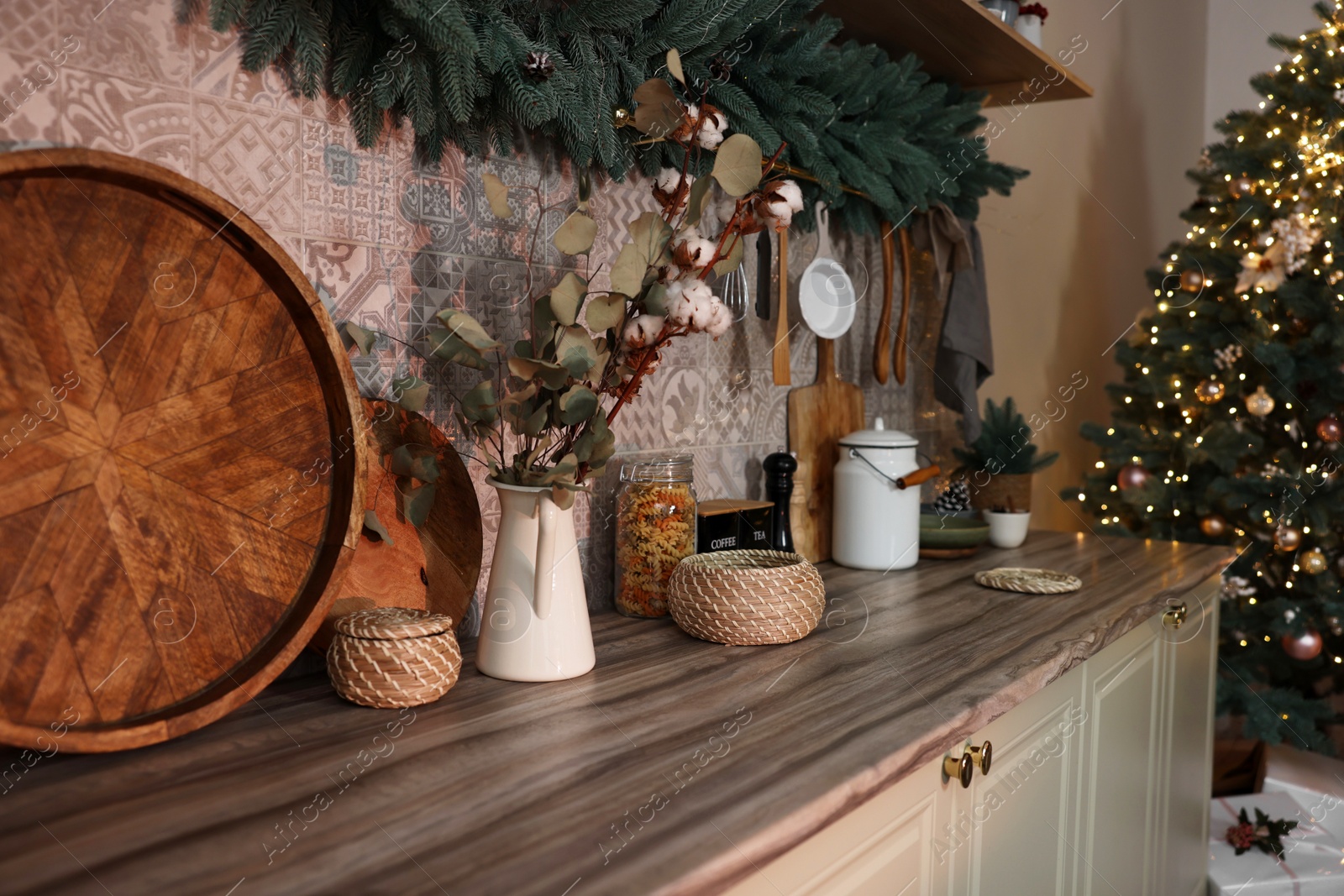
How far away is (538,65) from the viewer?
0.99m

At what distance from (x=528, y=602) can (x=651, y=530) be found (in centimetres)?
30

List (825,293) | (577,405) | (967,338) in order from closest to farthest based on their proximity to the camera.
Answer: (577,405) < (825,293) < (967,338)

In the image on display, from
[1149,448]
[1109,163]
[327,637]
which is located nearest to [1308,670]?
[1149,448]

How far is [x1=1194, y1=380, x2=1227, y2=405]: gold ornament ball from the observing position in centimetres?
252

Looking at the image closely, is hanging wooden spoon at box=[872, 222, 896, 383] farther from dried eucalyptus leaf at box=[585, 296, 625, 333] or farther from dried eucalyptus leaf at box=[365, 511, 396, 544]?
dried eucalyptus leaf at box=[365, 511, 396, 544]

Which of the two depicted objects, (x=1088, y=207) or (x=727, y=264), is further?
(x=1088, y=207)

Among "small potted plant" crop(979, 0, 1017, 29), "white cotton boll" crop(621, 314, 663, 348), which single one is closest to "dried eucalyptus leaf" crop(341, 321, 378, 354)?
"white cotton boll" crop(621, 314, 663, 348)

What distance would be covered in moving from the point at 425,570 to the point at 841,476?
2.58 feet

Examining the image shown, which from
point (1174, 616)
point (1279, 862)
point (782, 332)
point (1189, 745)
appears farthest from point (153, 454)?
point (1279, 862)

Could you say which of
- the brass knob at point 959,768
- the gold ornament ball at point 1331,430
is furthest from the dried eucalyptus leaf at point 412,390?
the gold ornament ball at point 1331,430

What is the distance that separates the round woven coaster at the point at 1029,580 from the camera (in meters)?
1.36

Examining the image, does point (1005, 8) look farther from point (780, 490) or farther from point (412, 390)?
point (412, 390)

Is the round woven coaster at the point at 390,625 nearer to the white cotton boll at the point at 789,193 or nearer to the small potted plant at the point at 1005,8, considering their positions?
the white cotton boll at the point at 789,193

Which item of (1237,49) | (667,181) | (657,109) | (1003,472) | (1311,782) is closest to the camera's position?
(657,109)
